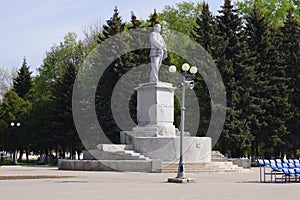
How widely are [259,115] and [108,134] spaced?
1353 centimetres

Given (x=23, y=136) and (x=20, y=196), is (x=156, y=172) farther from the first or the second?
(x=23, y=136)

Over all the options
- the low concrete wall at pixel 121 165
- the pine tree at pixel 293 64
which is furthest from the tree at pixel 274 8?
the low concrete wall at pixel 121 165

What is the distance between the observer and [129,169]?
27.4 meters

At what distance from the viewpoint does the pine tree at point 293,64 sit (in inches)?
1801

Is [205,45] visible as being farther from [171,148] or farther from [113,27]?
[171,148]

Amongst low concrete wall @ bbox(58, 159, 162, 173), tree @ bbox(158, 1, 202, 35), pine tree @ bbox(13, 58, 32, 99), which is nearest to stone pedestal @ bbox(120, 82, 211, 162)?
low concrete wall @ bbox(58, 159, 162, 173)

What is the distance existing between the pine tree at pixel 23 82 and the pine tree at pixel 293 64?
36.1m

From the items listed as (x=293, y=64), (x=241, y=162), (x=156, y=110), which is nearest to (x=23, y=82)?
(x=293, y=64)

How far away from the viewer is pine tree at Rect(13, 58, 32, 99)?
70375mm

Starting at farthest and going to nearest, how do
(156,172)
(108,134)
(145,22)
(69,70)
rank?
(145,22), (69,70), (108,134), (156,172)

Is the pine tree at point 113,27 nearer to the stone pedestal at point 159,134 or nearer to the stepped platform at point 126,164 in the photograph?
the stone pedestal at point 159,134

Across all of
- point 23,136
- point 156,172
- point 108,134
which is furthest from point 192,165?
point 23,136

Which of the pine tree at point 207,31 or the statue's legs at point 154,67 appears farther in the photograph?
the pine tree at point 207,31

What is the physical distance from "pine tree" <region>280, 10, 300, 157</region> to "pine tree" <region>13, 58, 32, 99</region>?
36.1 m
